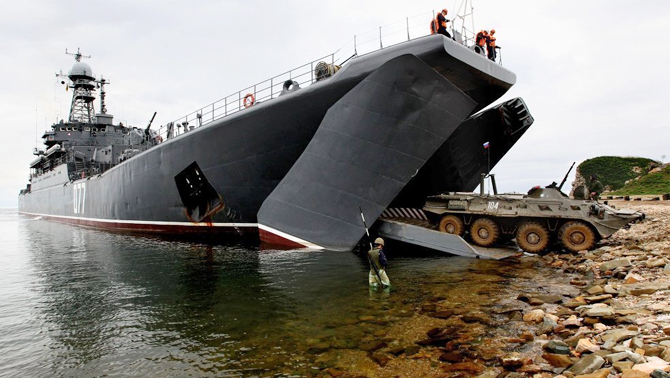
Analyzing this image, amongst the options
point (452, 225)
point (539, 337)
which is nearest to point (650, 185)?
point (452, 225)

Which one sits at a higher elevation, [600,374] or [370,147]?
[370,147]

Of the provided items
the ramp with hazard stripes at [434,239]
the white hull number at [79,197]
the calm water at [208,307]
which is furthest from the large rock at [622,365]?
the white hull number at [79,197]

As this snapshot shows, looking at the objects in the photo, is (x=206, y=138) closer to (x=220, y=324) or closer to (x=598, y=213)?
(x=220, y=324)

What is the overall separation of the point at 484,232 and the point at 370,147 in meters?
4.86

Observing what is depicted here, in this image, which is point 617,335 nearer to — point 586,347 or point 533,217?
point 586,347

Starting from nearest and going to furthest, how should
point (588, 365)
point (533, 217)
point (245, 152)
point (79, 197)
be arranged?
point (588, 365)
point (533, 217)
point (245, 152)
point (79, 197)

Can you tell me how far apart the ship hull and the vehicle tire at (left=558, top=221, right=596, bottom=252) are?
15.8 ft

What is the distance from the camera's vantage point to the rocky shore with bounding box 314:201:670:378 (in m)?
4.03

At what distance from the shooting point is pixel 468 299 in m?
7.29

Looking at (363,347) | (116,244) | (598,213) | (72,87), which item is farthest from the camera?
(72,87)

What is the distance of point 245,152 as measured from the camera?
48.3 feet

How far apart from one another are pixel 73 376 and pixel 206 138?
12.3m

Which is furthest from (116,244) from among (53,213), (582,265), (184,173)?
(53,213)

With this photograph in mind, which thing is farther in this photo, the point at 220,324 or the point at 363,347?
the point at 220,324
